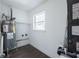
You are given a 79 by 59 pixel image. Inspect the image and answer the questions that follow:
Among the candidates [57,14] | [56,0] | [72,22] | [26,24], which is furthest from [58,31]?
[26,24]

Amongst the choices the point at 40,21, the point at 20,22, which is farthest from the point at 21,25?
the point at 40,21

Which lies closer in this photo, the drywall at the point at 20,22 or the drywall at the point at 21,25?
the drywall at the point at 20,22

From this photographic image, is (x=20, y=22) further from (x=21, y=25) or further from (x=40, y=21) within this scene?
(x=40, y=21)

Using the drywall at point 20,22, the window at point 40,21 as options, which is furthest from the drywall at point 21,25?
the window at point 40,21

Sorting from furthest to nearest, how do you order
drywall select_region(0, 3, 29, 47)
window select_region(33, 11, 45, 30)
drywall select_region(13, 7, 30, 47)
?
drywall select_region(13, 7, 30, 47) < drywall select_region(0, 3, 29, 47) < window select_region(33, 11, 45, 30)

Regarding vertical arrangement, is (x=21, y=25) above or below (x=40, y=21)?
below

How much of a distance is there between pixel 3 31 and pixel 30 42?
2.30m

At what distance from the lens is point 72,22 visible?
131 centimetres

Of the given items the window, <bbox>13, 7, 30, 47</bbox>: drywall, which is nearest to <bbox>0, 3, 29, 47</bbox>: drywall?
<bbox>13, 7, 30, 47</bbox>: drywall

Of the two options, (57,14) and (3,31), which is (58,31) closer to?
(57,14)

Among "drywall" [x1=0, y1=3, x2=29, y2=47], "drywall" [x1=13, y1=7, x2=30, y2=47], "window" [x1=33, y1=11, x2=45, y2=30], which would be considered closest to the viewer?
"window" [x1=33, y1=11, x2=45, y2=30]

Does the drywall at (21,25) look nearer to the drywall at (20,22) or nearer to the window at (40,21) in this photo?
the drywall at (20,22)

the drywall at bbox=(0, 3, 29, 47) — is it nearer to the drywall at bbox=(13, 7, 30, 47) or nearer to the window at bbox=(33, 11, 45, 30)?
the drywall at bbox=(13, 7, 30, 47)

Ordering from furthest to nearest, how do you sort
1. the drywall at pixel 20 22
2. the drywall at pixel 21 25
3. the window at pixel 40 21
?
1. the drywall at pixel 21 25
2. the drywall at pixel 20 22
3. the window at pixel 40 21
